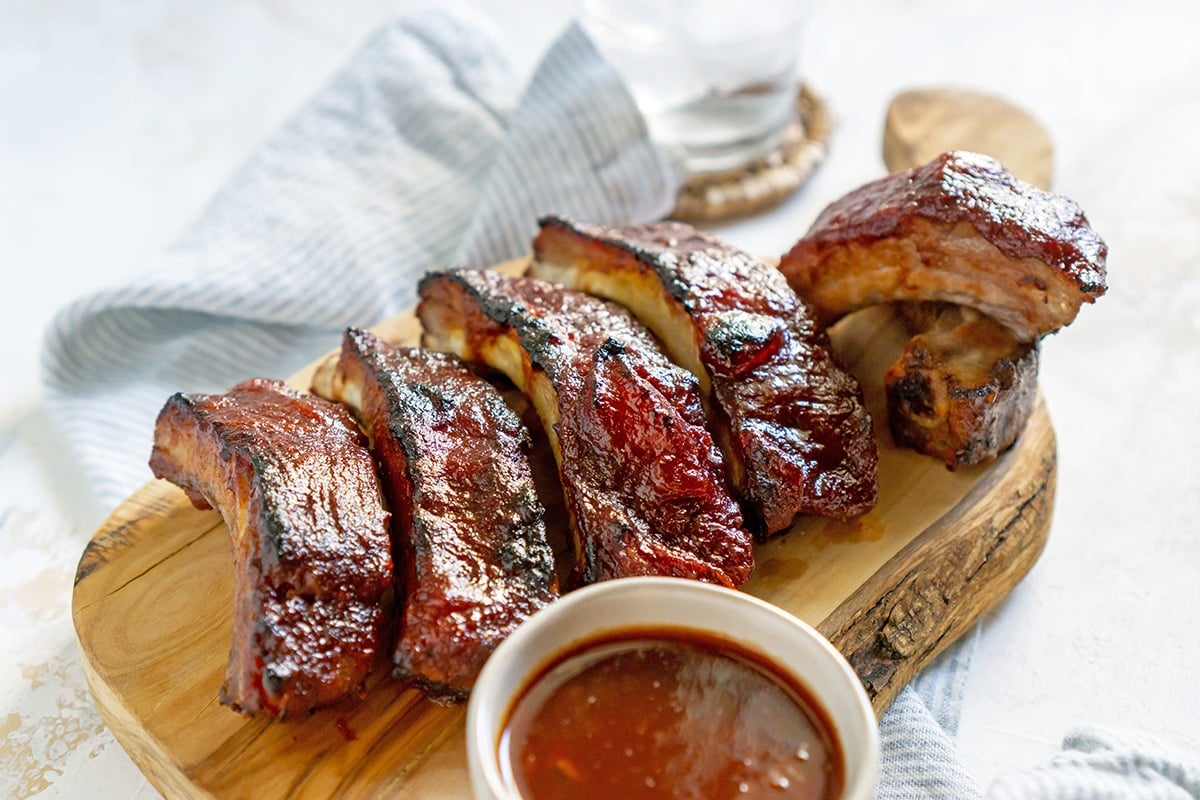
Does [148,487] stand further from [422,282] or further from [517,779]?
[517,779]

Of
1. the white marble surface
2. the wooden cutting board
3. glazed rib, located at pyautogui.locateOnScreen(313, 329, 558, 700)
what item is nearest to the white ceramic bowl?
glazed rib, located at pyautogui.locateOnScreen(313, 329, 558, 700)

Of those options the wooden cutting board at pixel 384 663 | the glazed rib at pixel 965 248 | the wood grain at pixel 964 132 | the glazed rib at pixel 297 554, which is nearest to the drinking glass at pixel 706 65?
the wood grain at pixel 964 132

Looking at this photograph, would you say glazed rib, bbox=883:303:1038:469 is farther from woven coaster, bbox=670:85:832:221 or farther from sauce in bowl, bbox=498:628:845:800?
woven coaster, bbox=670:85:832:221

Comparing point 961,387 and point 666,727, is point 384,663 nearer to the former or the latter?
point 666,727

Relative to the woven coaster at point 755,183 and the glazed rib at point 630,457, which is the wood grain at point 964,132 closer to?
the woven coaster at point 755,183

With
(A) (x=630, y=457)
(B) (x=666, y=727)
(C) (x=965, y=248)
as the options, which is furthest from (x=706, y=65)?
(B) (x=666, y=727)

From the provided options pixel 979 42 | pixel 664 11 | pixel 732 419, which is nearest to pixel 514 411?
pixel 732 419
